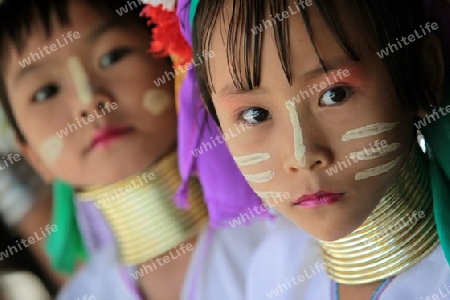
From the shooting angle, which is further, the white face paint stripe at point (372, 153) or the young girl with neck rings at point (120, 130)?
the young girl with neck rings at point (120, 130)

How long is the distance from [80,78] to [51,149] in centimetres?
14

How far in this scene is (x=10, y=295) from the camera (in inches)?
45.0

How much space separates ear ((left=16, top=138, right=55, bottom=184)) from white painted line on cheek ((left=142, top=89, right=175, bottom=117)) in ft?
0.81

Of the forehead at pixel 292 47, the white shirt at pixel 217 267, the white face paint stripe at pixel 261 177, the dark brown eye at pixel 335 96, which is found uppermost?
the forehead at pixel 292 47

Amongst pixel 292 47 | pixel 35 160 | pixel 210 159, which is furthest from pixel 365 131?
pixel 35 160

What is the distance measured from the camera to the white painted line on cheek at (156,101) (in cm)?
94

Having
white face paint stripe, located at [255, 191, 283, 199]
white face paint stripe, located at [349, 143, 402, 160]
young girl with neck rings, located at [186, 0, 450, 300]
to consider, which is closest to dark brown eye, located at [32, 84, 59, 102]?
young girl with neck rings, located at [186, 0, 450, 300]

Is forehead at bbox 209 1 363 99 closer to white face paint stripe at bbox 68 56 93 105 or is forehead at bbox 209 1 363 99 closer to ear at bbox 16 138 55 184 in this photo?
white face paint stripe at bbox 68 56 93 105

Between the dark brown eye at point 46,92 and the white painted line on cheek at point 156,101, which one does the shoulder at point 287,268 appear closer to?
the white painted line on cheek at point 156,101

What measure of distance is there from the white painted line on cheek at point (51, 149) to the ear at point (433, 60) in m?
0.60

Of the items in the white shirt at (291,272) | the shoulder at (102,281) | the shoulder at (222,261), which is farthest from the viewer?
the shoulder at (102,281)

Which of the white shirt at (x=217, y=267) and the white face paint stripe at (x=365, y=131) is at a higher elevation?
the white face paint stripe at (x=365, y=131)

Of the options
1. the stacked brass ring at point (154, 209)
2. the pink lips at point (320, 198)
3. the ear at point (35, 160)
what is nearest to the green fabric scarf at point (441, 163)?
the pink lips at point (320, 198)

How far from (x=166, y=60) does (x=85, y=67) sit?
0.13 m
